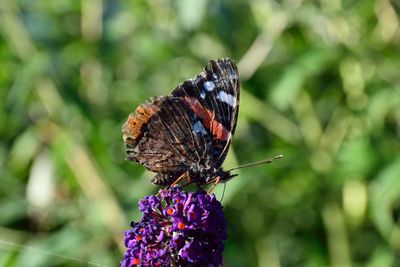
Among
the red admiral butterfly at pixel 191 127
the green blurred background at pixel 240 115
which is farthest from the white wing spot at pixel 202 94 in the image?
the green blurred background at pixel 240 115

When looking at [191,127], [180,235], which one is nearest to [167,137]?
[191,127]

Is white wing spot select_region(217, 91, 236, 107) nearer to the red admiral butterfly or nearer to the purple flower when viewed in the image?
the red admiral butterfly

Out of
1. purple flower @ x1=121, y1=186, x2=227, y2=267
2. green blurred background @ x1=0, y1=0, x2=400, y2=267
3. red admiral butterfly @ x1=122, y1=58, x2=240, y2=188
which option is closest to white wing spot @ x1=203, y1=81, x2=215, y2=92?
red admiral butterfly @ x1=122, y1=58, x2=240, y2=188

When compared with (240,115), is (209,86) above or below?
below

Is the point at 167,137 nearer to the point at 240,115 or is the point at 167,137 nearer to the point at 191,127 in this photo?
the point at 191,127

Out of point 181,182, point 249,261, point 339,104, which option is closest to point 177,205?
A: point 181,182

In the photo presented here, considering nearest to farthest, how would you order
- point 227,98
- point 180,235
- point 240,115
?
point 180,235 → point 227,98 → point 240,115

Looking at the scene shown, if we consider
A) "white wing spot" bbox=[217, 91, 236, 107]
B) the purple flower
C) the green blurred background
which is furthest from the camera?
the green blurred background

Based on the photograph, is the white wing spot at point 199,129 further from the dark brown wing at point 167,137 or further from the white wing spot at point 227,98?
the white wing spot at point 227,98
